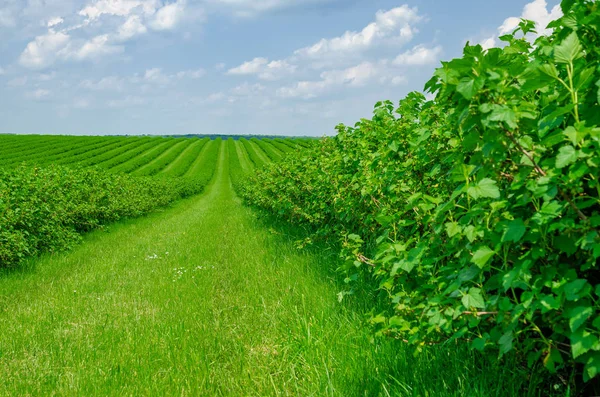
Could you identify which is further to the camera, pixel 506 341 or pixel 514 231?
pixel 506 341

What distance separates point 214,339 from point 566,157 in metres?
3.79

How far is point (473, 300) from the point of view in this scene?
6.52ft

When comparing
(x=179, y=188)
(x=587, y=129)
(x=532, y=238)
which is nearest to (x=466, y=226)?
(x=532, y=238)

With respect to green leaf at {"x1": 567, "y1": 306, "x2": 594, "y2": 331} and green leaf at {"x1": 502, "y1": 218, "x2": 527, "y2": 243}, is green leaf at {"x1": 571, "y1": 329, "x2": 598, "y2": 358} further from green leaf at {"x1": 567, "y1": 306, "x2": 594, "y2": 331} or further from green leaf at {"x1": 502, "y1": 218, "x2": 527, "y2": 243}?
green leaf at {"x1": 502, "y1": 218, "x2": 527, "y2": 243}

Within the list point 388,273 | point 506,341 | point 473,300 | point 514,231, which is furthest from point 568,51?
point 388,273

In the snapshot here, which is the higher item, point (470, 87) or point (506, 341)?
point (470, 87)

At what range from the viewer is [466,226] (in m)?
2.14

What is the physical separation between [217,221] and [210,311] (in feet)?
31.0

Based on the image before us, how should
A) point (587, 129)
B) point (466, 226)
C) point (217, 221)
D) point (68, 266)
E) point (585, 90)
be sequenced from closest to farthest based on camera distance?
point (587, 129) → point (585, 90) → point (466, 226) → point (68, 266) → point (217, 221)

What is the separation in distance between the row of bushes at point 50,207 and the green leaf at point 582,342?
842cm

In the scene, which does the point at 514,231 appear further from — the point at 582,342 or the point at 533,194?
the point at 582,342

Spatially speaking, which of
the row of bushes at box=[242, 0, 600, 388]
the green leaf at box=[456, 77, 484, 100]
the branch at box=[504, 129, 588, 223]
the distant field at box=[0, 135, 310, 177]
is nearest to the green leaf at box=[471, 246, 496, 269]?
the row of bushes at box=[242, 0, 600, 388]

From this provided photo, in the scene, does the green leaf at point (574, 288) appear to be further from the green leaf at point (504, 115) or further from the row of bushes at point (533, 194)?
the green leaf at point (504, 115)

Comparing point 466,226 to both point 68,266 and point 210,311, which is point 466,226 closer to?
point 210,311
